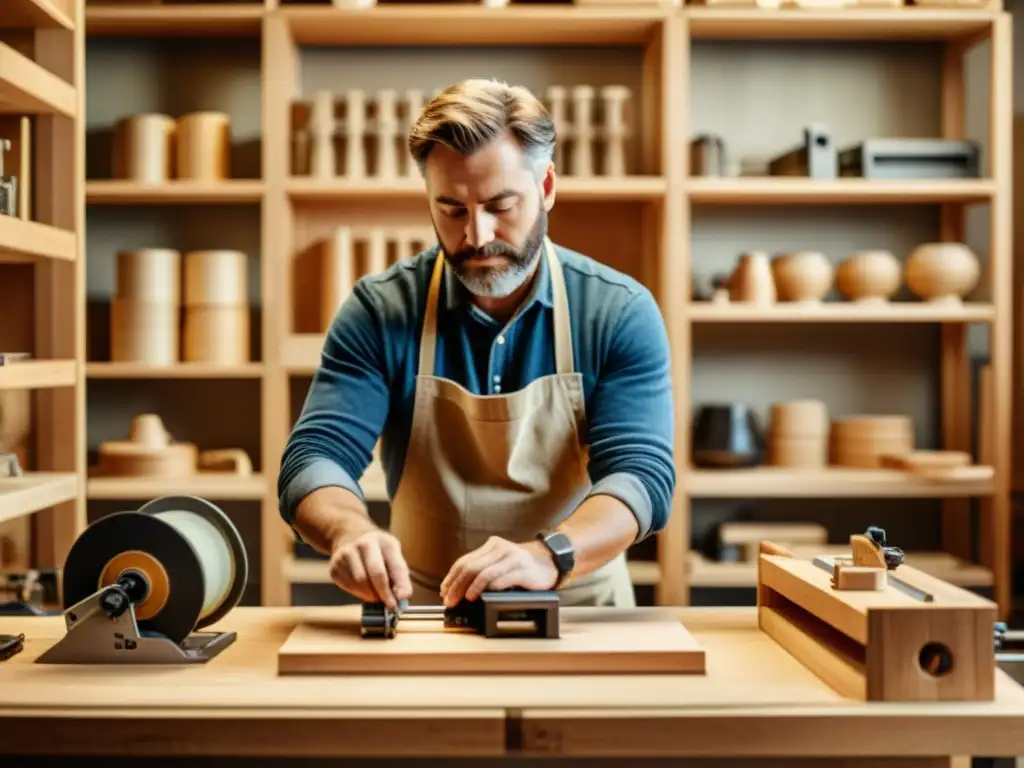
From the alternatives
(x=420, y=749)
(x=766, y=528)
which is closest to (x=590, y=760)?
(x=420, y=749)

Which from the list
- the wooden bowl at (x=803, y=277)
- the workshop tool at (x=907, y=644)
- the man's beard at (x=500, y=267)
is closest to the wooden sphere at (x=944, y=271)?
the wooden bowl at (x=803, y=277)

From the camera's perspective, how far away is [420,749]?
1.43 meters

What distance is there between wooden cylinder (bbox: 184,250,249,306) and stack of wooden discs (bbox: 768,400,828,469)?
1877mm

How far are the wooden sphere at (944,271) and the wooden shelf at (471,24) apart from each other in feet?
3.90

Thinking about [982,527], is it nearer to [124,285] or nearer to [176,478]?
[176,478]

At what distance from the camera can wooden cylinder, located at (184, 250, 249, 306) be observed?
3805 millimetres

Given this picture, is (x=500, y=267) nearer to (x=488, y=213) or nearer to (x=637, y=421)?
(x=488, y=213)

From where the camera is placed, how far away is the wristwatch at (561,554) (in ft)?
6.07

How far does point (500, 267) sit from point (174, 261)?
203 cm

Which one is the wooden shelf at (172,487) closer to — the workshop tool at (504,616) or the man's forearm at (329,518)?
the man's forearm at (329,518)

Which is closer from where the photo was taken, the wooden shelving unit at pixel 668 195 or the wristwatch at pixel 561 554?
the wristwatch at pixel 561 554

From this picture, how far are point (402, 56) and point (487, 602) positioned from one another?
9.44ft

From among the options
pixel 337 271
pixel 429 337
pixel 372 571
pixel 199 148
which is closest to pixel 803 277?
pixel 337 271

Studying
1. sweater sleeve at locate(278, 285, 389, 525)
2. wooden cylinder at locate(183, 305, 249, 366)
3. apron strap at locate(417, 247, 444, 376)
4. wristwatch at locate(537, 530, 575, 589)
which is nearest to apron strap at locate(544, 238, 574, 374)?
apron strap at locate(417, 247, 444, 376)
